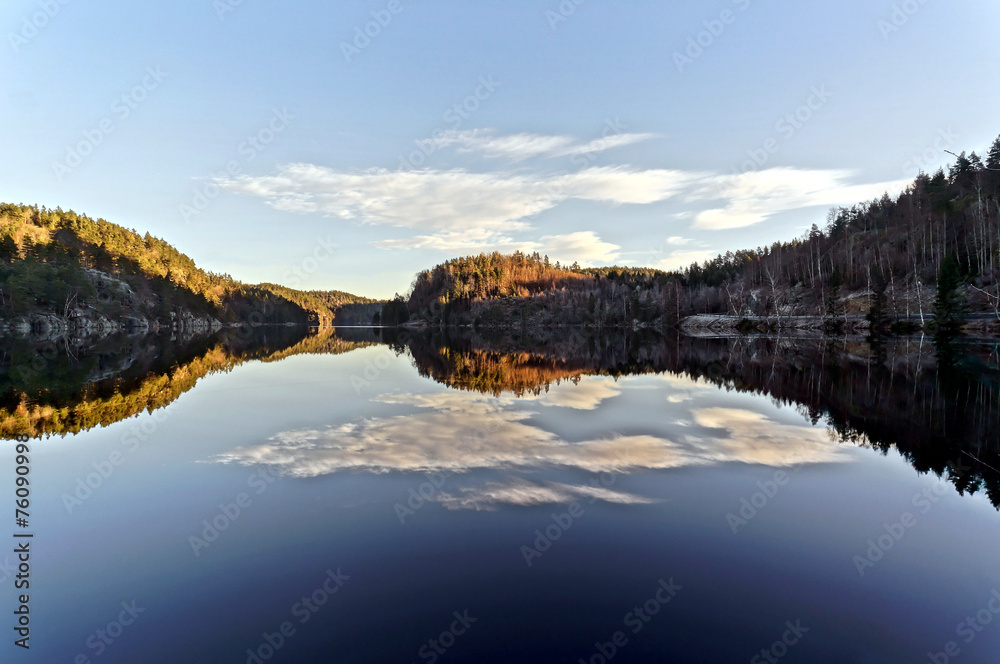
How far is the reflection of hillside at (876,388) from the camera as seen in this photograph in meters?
14.1

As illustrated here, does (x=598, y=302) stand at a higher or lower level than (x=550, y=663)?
higher

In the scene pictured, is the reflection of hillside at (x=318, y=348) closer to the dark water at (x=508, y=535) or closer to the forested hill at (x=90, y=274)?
the dark water at (x=508, y=535)

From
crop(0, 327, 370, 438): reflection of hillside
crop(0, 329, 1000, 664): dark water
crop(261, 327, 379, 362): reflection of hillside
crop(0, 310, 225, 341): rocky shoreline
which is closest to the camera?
crop(0, 329, 1000, 664): dark water

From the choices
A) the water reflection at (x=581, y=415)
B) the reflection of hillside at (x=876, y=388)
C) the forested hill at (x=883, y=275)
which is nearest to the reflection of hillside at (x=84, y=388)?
the water reflection at (x=581, y=415)

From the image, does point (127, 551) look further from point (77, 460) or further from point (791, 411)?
point (791, 411)

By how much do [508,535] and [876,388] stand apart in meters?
25.6

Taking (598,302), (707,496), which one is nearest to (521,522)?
(707,496)

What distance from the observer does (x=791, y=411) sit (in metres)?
19.6

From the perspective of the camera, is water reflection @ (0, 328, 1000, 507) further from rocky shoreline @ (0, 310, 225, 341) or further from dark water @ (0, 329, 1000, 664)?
rocky shoreline @ (0, 310, 225, 341)

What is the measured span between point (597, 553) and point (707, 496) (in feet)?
12.8

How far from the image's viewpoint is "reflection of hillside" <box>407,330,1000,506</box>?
553 inches

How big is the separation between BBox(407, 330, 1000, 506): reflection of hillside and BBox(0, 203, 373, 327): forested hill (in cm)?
8818

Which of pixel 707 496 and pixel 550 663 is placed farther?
pixel 707 496

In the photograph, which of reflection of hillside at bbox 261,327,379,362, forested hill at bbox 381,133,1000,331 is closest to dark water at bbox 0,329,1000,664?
reflection of hillside at bbox 261,327,379,362
